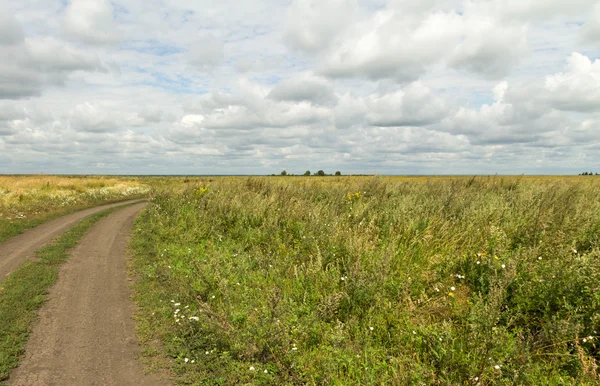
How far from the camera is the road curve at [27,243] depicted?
29.7 feet

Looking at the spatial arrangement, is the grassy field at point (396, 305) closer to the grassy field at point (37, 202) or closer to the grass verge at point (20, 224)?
the grass verge at point (20, 224)

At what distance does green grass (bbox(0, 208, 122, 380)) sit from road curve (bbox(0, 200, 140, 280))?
1.11ft

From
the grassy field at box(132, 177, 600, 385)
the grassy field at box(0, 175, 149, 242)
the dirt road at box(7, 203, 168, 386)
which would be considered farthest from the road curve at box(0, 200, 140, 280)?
the grassy field at box(132, 177, 600, 385)

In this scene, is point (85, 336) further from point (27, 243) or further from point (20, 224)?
point (20, 224)

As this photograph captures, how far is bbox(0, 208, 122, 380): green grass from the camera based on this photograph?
15.8 feet

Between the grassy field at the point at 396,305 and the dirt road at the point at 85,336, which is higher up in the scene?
the grassy field at the point at 396,305

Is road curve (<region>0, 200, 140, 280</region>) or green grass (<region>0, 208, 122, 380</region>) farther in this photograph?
road curve (<region>0, 200, 140, 280</region>)

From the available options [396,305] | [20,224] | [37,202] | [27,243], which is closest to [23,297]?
[27,243]

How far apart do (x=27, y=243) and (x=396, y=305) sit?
42.2 ft

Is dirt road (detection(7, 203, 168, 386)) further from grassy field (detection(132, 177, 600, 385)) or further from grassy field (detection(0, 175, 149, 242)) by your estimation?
grassy field (detection(0, 175, 149, 242))

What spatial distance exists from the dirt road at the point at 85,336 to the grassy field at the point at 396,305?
0.37 m

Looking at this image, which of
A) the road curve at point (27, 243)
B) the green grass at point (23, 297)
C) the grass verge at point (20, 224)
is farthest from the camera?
the grass verge at point (20, 224)

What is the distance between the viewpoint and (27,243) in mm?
11508

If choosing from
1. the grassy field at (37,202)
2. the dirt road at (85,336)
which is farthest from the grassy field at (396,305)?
the grassy field at (37,202)
